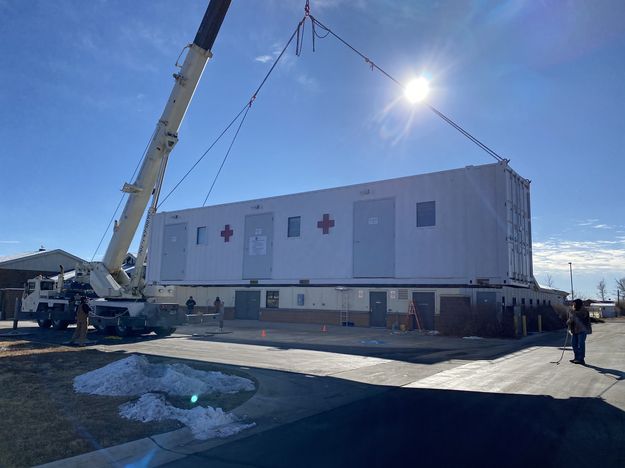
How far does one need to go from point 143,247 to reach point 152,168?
11.5ft

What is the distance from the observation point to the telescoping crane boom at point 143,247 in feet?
60.3

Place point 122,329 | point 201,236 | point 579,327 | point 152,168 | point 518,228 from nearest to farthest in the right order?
1. point 579,327
2. point 152,168
3. point 122,329
4. point 518,228
5. point 201,236

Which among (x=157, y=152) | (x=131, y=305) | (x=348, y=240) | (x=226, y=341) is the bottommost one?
(x=226, y=341)

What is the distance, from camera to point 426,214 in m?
25.5

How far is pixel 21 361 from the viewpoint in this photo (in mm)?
12547

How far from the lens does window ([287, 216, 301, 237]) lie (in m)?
30.9

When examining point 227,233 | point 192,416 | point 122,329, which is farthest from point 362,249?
point 192,416

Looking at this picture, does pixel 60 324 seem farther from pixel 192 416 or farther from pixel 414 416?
pixel 414 416

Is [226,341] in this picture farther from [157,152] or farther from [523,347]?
[523,347]

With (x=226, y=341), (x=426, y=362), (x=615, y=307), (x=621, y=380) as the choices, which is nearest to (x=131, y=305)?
(x=226, y=341)

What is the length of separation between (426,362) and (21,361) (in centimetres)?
1071

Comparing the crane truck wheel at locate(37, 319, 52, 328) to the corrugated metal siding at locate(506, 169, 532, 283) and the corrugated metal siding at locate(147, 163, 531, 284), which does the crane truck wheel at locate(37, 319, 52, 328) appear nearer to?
the corrugated metal siding at locate(147, 163, 531, 284)

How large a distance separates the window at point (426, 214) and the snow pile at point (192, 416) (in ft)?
64.5

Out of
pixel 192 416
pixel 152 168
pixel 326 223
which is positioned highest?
pixel 152 168
